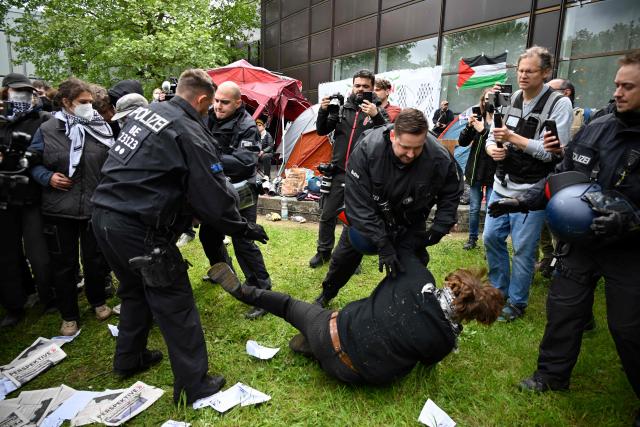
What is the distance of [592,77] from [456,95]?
3.13m

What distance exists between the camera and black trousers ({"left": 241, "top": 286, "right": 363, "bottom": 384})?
253 centimetres

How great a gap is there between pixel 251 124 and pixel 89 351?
7.69ft

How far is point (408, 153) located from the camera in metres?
2.66

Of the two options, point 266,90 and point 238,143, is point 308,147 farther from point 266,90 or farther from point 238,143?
point 238,143

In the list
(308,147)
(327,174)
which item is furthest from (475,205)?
(308,147)

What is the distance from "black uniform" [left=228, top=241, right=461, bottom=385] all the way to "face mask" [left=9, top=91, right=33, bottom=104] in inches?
128

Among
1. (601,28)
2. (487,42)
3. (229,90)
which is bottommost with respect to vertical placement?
(229,90)

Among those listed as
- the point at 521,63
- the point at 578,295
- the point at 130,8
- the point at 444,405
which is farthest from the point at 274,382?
the point at 130,8

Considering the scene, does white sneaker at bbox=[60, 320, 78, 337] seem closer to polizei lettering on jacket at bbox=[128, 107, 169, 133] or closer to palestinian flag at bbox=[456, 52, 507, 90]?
polizei lettering on jacket at bbox=[128, 107, 169, 133]

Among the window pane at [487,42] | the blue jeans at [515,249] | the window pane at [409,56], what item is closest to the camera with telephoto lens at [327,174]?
the blue jeans at [515,249]

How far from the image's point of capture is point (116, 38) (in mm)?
12141

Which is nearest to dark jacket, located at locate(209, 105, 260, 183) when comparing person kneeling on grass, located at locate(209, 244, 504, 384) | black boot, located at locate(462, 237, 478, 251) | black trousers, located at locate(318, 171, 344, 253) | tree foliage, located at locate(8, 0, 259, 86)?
black trousers, located at locate(318, 171, 344, 253)

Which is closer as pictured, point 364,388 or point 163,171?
point 163,171

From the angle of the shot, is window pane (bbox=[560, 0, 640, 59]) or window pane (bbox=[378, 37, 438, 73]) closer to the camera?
window pane (bbox=[560, 0, 640, 59])
